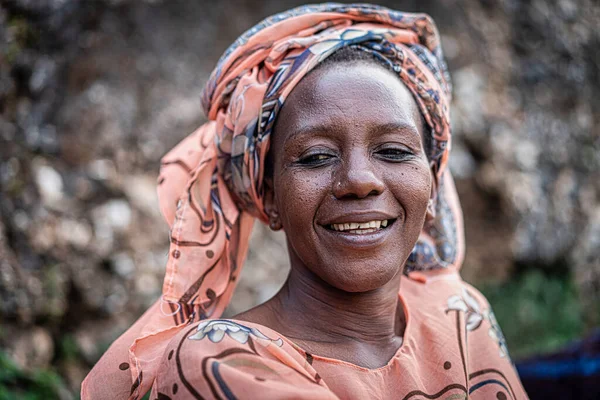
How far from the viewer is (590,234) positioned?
6293 mm

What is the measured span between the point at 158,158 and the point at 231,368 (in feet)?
11.1

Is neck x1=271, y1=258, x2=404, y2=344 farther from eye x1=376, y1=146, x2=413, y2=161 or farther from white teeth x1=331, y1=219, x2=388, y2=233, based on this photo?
eye x1=376, y1=146, x2=413, y2=161

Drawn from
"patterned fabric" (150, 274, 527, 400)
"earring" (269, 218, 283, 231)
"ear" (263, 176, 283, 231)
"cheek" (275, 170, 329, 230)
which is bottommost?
"patterned fabric" (150, 274, 527, 400)

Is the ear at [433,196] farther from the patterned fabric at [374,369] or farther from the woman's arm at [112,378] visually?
the woman's arm at [112,378]

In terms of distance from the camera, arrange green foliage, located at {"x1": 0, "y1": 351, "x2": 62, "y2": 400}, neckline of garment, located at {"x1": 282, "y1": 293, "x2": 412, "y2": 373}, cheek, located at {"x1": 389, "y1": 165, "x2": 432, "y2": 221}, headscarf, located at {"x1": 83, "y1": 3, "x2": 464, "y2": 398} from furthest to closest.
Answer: green foliage, located at {"x1": 0, "y1": 351, "x2": 62, "y2": 400}
headscarf, located at {"x1": 83, "y1": 3, "x2": 464, "y2": 398}
cheek, located at {"x1": 389, "y1": 165, "x2": 432, "y2": 221}
neckline of garment, located at {"x1": 282, "y1": 293, "x2": 412, "y2": 373}

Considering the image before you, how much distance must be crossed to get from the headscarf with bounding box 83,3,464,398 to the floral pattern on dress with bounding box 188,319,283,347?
355 mm

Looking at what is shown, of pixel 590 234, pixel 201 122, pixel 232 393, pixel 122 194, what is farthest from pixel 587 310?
pixel 232 393

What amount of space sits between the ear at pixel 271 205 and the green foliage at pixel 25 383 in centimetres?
201

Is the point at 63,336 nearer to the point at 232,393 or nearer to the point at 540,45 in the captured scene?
the point at 232,393

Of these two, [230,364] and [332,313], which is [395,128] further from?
[230,364]

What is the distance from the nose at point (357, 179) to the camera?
180 cm

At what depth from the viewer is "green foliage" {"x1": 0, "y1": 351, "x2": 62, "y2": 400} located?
Result: 10.9 feet

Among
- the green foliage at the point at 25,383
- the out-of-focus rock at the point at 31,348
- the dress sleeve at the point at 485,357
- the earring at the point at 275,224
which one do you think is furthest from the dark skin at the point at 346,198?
the out-of-focus rock at the point at 31,348

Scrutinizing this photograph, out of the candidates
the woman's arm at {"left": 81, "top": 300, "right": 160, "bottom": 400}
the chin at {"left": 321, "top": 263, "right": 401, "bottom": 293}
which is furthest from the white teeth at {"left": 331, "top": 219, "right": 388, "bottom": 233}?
the woman's arm at {"left": 81, "top": 300, "right": 160, "bottom": 400}
